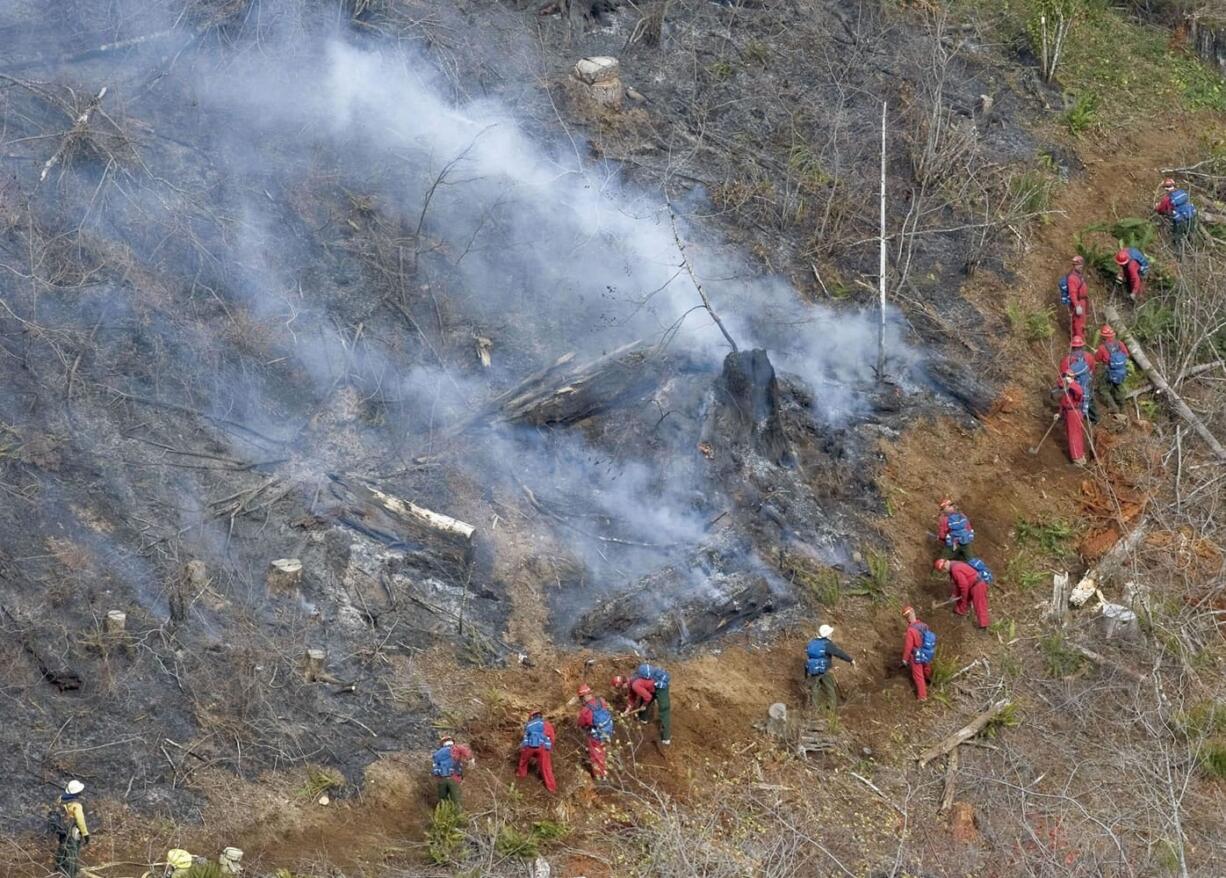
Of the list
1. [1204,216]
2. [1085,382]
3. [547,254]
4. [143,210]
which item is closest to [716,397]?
[547,254]

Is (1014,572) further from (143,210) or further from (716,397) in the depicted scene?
(143,210)

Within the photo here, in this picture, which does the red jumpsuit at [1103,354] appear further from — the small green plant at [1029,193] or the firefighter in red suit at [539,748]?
the firefighter in red suit at [539,748]

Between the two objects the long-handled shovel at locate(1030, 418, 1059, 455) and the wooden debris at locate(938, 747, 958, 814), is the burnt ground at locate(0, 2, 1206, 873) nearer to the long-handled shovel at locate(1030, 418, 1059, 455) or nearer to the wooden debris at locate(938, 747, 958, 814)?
the long-handled shovel at locate(1030, 418, 1059, 455)

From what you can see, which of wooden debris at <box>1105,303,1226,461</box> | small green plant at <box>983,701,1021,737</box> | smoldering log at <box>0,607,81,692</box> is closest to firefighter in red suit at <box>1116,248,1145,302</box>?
wooden debris at <box>1105,303,1226,461</box>

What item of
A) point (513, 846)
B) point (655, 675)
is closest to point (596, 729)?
point (655, 675)

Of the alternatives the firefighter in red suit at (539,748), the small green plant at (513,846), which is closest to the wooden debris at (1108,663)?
the firefighter in red suit at (539,748)

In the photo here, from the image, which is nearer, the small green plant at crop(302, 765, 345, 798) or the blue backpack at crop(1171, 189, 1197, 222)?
the small green plant at crop(302, 765, 345, 798)
